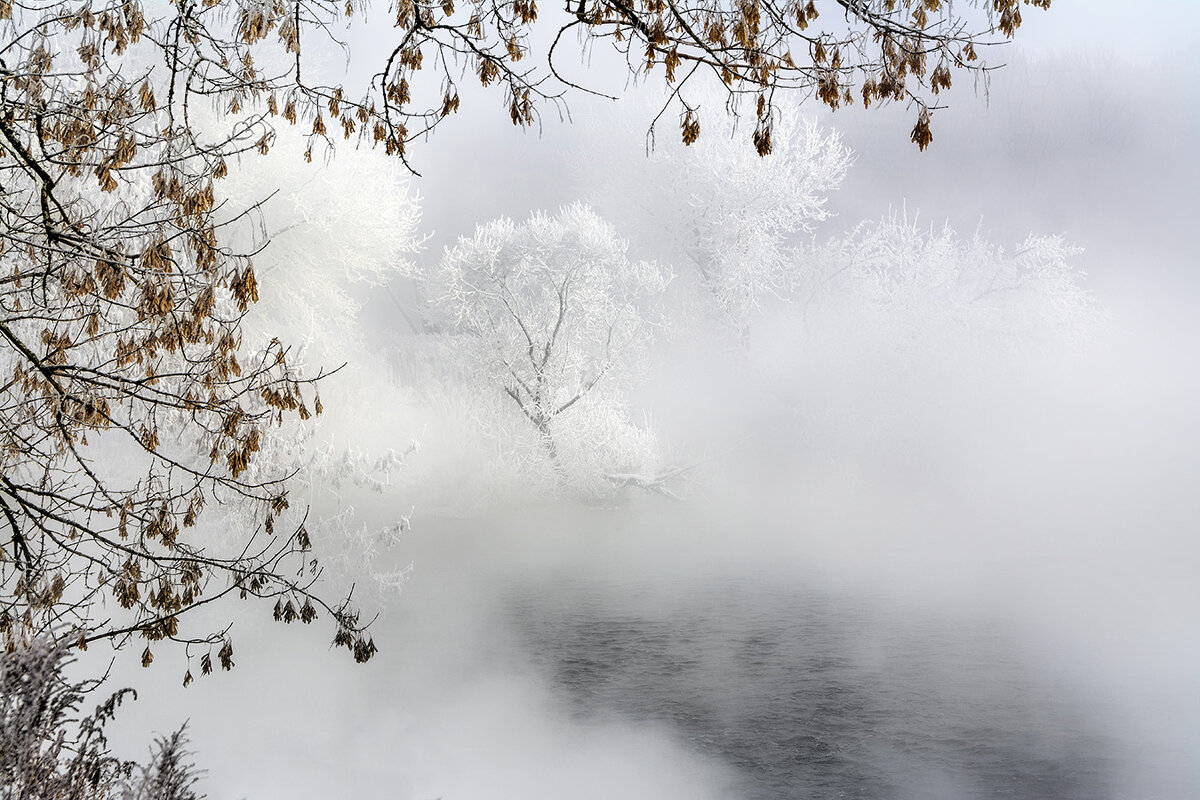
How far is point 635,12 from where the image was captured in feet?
12.9

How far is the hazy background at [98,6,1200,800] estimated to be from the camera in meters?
11.0

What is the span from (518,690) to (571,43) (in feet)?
49.5

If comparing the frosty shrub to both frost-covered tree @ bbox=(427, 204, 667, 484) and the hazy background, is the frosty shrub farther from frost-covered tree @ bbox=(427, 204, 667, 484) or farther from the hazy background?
frost-covered tree @ bbox=(427, 204, 667, 484)

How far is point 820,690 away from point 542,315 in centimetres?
957

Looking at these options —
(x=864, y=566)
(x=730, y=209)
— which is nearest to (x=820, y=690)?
(x=864, y=566)

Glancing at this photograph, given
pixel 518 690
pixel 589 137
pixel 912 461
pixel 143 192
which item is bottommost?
pixel 518 690

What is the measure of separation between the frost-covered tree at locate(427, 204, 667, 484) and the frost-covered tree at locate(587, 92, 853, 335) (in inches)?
211

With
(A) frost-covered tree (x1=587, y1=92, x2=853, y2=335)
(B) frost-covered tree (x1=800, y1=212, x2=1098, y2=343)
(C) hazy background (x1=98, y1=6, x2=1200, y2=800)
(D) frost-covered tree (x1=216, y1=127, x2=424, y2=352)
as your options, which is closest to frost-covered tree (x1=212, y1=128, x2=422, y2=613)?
(D) frost-covered tree (x1=216, y1=127, x2=424, y2=352)

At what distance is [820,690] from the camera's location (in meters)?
12.3

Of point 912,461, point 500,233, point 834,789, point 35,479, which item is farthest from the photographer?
point 912,461

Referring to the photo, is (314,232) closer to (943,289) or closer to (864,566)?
(864,566)

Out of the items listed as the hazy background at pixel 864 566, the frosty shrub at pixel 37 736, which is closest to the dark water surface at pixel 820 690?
the hazy background at pixel 864 566

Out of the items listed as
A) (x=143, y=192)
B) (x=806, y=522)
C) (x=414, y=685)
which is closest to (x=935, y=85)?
(x=143, y=192)

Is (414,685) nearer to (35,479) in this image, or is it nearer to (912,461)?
(35,479)
